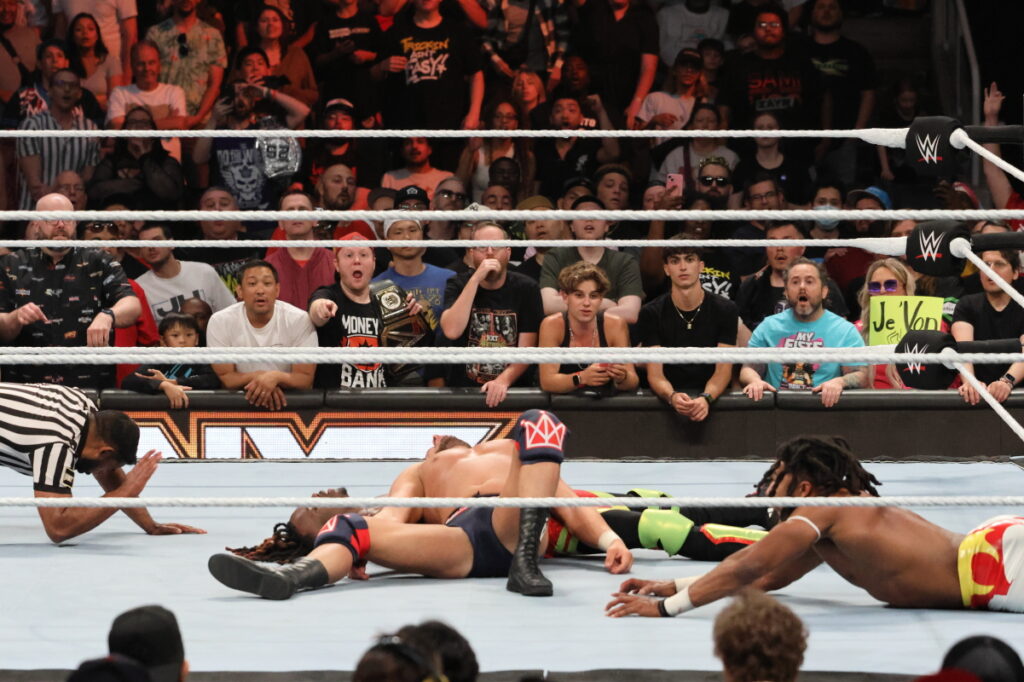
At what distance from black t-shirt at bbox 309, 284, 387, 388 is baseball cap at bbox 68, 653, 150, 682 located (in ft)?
11.2

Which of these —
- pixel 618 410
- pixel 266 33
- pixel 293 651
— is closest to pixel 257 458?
pixel 618 410

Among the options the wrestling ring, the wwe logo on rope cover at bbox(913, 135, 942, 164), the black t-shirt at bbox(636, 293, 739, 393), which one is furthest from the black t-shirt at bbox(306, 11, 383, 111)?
the wwe logo on rope cover at bbox(913, 135, 942, 164)

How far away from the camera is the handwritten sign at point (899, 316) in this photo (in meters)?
5.12

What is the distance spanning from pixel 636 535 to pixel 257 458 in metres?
1.76

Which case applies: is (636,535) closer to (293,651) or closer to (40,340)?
(293,651)

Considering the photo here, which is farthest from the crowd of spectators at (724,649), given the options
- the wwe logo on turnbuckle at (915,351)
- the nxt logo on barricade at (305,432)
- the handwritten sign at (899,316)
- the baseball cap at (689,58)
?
the baseball cap at (689,58)

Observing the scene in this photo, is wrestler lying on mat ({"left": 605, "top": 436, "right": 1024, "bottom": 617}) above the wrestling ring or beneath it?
above

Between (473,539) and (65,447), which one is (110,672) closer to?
(473,539)

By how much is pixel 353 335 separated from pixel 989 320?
92.5 inches

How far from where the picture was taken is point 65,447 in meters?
3.81

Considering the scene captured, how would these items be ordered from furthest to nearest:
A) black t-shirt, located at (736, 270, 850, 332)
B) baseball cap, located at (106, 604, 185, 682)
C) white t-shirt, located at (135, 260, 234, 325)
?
white t-shirt, located at (135, 260, 234, 325) < black t-shirt, located at (736, 270, 850, 332) < baseball cap, located at (106, 604, 185, 682)

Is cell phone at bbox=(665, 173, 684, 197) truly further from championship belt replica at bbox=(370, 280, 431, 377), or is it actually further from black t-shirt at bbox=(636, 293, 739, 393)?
championship belt replica at bbox=(370, 280, 431, 377)

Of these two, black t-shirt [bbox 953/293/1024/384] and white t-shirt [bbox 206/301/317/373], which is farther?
white t-shirt [bbox 206/301/317/373]

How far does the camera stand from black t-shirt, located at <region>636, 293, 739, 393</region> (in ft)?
17.3
